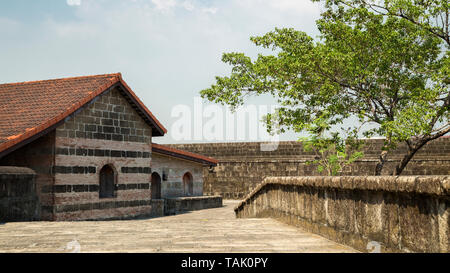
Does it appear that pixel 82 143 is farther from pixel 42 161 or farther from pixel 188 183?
pixel 188 183

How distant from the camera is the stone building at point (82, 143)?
13.3 m

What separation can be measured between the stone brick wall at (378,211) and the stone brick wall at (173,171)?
13640mm

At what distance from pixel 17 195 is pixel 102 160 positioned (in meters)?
5.52

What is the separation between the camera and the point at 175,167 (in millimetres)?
21406

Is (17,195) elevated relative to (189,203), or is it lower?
elevated

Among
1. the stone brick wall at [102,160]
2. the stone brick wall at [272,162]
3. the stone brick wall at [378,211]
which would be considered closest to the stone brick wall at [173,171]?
the stone brick wall at [102,160]

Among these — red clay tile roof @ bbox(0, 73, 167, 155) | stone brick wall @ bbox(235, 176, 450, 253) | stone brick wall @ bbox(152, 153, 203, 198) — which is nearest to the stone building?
red clay tile roof @ bbox(0, 73, 167, 155)

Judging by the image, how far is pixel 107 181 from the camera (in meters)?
15.8

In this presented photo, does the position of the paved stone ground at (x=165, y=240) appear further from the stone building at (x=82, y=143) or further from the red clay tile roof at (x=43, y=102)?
the stone building at (x=82, y=143)

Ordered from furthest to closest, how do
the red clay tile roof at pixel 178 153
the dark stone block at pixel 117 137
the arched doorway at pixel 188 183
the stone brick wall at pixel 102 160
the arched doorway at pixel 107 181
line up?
the arched doorway at pixel 188 183
the red clay tile roof at pixel 178 153
the arched doorway at pixel 107 181
the dark stone block at pixel 117 137
the stone brick wall at pixel 102 160

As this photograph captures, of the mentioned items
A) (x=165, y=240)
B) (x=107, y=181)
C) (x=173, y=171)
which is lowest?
(x=165, y=240)

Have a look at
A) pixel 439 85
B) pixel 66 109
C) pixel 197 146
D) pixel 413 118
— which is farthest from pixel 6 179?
pixel 197 146

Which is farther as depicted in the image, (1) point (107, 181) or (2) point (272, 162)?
(2) point (272, 162)

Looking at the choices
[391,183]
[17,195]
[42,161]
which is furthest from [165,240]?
[42,161]
